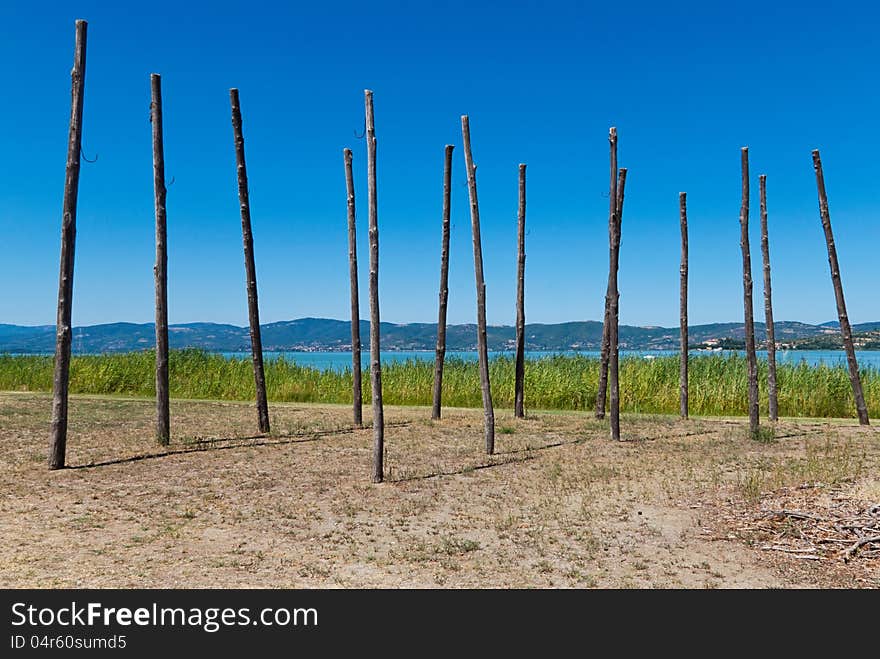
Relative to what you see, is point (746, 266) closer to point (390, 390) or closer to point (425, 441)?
point (425, 441)

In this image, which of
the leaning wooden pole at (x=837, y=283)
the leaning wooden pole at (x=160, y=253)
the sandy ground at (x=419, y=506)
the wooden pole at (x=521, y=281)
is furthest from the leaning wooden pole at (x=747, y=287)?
the leaning wooden pole at (x=160, y=253)

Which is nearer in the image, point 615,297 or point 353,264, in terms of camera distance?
point 615,297

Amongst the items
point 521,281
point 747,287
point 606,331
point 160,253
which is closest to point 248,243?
point 160,253

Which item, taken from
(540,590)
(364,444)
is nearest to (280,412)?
(364,444)

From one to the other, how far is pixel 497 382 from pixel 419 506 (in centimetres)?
1214

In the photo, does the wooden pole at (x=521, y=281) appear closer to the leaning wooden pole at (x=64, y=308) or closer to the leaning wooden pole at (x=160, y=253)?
the leaning wooden pole at (x=160, y=253)

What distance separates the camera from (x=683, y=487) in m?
8.82

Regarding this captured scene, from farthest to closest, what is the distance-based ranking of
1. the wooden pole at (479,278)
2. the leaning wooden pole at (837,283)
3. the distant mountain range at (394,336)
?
1. the distant mountain range at (394,336)
2. the leaning wooden pole at (837,283)
3. the wooden pole at (479,278)

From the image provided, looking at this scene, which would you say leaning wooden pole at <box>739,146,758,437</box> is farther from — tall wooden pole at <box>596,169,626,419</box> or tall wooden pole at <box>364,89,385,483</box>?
tall wooden pole at <box>364,89,385,483</box>

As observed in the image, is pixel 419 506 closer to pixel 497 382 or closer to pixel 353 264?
pixel 353 264

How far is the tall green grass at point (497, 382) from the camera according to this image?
18031 mm

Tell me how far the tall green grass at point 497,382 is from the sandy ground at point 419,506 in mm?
4083

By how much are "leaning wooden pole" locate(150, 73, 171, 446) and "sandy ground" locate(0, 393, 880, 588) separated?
3.19 ft

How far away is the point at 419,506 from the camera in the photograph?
7988 millimetres
